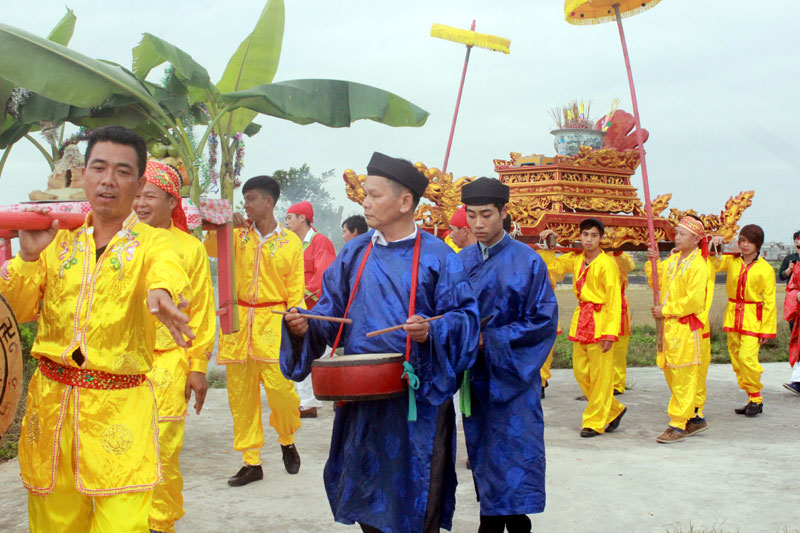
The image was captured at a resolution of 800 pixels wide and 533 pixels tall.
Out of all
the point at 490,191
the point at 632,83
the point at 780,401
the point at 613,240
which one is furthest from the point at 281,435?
the point at 780,401

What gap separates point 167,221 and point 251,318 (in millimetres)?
1602

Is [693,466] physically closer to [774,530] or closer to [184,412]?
[774,530]

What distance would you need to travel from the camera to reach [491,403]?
13.3 feet

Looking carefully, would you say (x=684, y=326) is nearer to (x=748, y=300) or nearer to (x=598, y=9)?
(x=748, y=300)

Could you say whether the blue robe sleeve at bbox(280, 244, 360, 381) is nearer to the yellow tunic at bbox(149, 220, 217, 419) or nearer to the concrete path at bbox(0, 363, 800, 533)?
the yellow tunic at bbox(149, 220, 217, 419)

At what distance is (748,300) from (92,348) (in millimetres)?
7685

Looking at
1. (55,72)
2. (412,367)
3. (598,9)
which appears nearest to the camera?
(412,367)

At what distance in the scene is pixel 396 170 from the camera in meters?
3.59

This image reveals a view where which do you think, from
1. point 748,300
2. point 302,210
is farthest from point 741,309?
point 302,210

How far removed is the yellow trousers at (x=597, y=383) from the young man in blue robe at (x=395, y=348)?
367 cm

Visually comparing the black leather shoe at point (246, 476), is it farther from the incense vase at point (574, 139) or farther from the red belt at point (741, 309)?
the red belt at point (741, 309)

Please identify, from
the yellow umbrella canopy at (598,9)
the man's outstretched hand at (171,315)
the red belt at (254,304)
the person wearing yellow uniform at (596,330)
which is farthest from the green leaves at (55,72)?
the yellow umbrella canopy at (598,9)

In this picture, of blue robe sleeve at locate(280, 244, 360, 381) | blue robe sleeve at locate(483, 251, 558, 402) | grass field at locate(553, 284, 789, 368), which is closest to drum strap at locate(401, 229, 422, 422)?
blue robe sleeve at locate(280, 244, 360, 381)

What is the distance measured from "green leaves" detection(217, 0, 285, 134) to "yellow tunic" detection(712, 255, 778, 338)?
202 inches
